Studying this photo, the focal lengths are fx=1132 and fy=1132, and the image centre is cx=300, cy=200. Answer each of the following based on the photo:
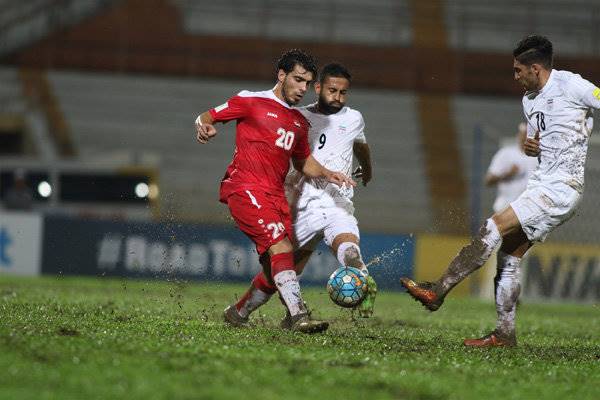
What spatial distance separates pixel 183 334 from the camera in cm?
773

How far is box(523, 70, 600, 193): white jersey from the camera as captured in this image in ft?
27.0

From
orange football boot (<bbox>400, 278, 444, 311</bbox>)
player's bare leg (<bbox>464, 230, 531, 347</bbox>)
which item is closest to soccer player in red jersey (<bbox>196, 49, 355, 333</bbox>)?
orange football boot (<bbox>400, 278, 444, 311</bbox>)

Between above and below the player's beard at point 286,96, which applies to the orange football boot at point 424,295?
below

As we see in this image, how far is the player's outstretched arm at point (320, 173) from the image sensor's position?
867 cm

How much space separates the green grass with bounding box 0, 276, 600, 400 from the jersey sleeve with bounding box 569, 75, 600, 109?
72.1 inches

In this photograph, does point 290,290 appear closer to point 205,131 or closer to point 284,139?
point 284,139

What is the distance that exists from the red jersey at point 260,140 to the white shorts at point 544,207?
1794 mm

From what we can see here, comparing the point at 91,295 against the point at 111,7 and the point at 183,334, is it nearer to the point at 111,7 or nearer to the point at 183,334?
the point at 183,334

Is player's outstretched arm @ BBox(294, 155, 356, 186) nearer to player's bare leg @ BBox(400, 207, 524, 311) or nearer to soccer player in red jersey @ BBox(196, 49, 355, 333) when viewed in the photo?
soccer player in red jersey @ BBox(196, 49, 355, 333)

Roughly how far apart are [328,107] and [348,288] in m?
1.77

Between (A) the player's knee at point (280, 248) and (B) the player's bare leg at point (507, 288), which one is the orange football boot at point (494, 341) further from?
(A) the player's knee at point (280, 248)

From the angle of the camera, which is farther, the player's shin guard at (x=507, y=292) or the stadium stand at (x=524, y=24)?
the stadium stand at (x=524, y=24)

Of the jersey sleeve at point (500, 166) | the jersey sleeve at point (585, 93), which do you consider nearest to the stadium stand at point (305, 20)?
the jersey sleeve at point (500, 166)

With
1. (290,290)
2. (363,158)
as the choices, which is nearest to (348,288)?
(290,290)
